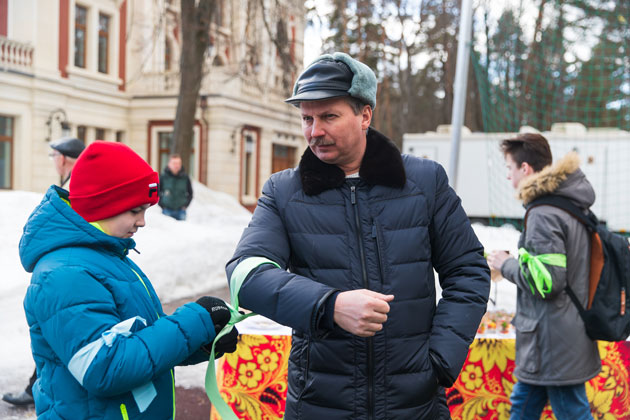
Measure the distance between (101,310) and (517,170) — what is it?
2.38 m

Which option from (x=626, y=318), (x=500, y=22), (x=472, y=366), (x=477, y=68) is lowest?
(x=472, y=366)

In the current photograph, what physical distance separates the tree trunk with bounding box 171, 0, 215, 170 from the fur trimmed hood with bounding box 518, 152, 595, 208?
10.8m

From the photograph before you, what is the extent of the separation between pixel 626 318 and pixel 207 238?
6938mm

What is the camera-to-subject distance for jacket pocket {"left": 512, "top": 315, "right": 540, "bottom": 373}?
10.1 feet

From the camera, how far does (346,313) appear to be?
165cm

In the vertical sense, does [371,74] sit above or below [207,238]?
above

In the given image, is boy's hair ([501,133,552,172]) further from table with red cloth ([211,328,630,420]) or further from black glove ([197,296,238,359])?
black glove ([197,296,238,359])

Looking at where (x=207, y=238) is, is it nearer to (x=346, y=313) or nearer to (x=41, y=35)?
(x=346, y=313)

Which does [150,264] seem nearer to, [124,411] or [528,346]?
[528,346]

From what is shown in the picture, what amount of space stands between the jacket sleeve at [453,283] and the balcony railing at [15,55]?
60.9 ft

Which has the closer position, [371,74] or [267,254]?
[267,254]

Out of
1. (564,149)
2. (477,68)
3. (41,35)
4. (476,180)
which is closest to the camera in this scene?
(477,68)

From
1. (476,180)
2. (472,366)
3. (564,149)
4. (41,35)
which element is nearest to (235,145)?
(41,35)

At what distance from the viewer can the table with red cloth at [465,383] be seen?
3391mm
